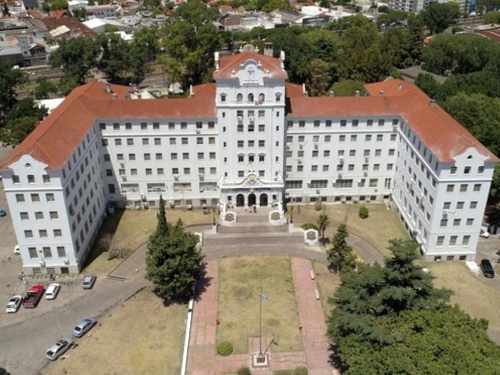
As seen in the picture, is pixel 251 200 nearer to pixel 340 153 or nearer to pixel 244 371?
pixel 340 153

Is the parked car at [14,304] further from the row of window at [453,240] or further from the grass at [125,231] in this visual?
the row of window at [453,240]

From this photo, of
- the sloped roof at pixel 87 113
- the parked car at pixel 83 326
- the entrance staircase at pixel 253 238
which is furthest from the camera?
the entrance staircase at pixel 253 238

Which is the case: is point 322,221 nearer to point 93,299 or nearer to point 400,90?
point 400,90

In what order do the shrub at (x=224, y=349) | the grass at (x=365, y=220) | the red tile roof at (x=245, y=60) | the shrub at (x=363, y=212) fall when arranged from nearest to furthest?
the shrub at (x=224, y=349) → the red tile roof at (x=245, y=60) → the grass at (x=365, y=220) → the shrub at (x=363, y=212)

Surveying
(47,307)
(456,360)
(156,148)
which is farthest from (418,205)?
(47,307)

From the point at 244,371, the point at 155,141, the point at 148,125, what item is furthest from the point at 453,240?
the point at 148,125

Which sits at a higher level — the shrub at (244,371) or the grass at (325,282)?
the shrub at (244,371)

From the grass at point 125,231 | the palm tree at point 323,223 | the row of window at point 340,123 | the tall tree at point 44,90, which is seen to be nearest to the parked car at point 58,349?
the grass at point 125,231

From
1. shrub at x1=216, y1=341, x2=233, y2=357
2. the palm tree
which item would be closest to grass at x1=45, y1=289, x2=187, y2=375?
shrub at x1=216, y1=341, x2=233, y2=357
